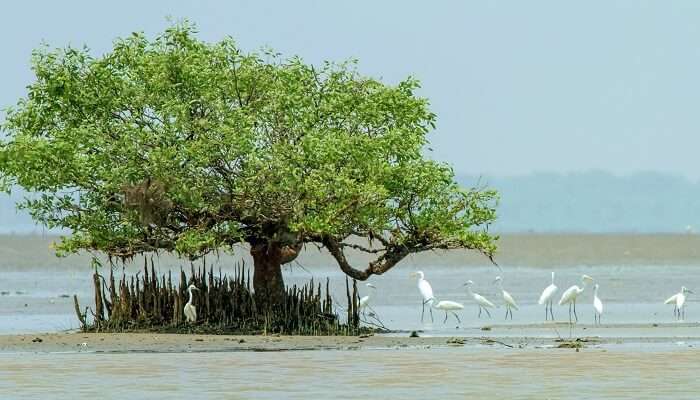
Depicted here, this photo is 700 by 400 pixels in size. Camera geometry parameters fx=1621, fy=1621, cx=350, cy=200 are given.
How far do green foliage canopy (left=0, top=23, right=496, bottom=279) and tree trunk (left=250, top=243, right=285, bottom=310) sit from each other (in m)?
0.27

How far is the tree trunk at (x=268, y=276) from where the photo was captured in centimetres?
2905

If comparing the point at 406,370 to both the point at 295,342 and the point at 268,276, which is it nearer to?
the point at 295,342

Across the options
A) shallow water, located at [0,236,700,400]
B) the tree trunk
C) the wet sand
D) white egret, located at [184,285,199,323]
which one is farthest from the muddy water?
the tree trunk

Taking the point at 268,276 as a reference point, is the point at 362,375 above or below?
below

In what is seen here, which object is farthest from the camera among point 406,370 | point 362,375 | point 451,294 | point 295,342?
point 451,294

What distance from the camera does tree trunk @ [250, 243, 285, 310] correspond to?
2905cm

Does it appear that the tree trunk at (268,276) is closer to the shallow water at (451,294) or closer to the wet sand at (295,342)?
the wet sand at (295,342)

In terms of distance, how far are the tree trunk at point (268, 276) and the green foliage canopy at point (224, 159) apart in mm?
271

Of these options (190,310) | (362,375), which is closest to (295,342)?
(190,310)

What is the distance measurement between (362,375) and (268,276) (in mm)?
7355

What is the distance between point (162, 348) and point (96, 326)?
9.98 feet

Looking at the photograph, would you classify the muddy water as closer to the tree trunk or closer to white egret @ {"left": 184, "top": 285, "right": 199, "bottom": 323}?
white egret @ {"left": 184, "top": 285, "right": 199, "bottom": 323}

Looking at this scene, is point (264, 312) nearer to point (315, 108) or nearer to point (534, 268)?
point (315, 108)

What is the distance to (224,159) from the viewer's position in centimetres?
2814
